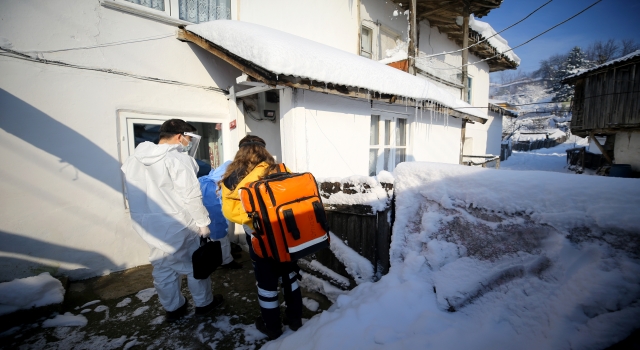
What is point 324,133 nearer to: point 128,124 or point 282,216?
point 282,216

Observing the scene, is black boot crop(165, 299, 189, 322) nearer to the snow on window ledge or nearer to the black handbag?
the black handbag

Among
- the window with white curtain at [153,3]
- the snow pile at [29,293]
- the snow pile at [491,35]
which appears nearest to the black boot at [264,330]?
the snow pile at [29,293]

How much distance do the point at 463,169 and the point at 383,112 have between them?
11.8 ft

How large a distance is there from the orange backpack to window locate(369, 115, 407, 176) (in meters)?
3.35

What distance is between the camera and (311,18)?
6.34 m

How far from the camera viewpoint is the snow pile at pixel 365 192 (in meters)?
2.42

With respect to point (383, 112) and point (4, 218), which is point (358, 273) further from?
point (4, 218)

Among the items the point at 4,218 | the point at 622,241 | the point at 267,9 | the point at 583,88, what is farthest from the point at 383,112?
the point at 583,88

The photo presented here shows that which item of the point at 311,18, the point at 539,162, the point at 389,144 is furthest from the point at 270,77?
the point at 539,162

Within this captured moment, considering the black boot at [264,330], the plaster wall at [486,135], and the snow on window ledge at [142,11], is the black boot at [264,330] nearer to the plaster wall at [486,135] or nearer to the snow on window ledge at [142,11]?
the snow on window ledge at [142,11]

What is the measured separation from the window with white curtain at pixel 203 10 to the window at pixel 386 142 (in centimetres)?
361

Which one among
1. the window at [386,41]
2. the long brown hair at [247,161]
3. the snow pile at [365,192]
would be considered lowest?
the snow pile at [365,192]

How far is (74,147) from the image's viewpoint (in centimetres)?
328

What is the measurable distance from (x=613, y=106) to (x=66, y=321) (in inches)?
730
